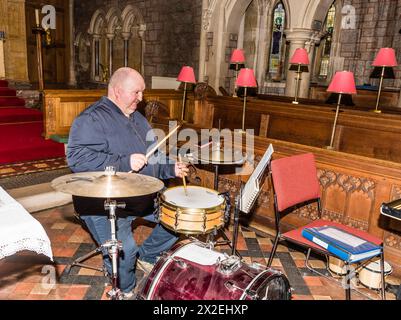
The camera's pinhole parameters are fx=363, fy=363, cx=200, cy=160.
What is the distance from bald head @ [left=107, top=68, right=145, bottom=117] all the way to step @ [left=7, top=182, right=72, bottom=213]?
223cm

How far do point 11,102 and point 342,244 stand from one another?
7940 mm

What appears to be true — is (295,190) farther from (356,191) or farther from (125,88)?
(125,88)

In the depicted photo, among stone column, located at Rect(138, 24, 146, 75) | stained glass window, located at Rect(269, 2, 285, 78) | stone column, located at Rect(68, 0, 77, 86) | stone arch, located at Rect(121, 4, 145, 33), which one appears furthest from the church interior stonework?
stone column, located at Rect(68, 0, 77, 86)

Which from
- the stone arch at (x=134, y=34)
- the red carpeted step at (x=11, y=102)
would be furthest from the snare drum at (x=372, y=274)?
the stone arch at (x=134, y=34)

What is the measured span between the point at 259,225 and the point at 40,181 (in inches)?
113

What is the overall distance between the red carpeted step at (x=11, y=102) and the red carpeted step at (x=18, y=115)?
450 mm

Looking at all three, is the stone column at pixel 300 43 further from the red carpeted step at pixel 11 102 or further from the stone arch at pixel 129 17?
the red carpeted step at pixel 11 102

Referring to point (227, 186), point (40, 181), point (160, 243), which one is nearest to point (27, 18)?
point (40, 181)

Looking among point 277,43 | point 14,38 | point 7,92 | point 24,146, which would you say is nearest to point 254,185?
point 24,146

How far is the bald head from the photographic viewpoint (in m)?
2.67

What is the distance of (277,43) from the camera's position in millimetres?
11125

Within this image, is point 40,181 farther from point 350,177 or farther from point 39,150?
point 350,177

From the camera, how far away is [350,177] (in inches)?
131

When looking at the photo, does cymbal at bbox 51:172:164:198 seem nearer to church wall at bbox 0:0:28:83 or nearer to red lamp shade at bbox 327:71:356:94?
red lamp shade at bbox 327:71:356:94
